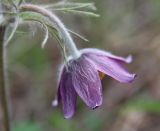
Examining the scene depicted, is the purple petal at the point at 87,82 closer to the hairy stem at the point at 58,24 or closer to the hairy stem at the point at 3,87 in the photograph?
the hairy stem at the point at 58,24

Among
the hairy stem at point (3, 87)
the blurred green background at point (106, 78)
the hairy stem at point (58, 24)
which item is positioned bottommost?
the blurred green background at point (106, 78)

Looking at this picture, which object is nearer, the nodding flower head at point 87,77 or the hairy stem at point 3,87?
the nodding flower head at point 87,77

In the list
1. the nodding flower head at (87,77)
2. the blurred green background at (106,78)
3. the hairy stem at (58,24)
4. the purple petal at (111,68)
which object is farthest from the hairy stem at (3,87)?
the blurred green background at (106,78)

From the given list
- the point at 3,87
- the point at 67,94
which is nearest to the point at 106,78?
the point at 3,87

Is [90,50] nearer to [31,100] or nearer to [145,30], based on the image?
[31,100]

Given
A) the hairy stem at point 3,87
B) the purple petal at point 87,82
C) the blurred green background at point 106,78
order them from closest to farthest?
the purple petal at point 87,82 < the hairy stem at point 3,87 < the blurred green background at point 106,78

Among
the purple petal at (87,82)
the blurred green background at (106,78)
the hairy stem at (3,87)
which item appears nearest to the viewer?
the purple petal at (87,82)

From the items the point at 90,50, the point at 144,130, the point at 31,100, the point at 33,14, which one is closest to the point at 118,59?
the point at 90,50

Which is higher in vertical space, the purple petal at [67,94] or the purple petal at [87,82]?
the purple petal at [87,82]
